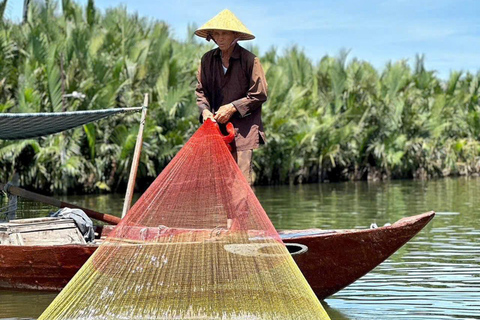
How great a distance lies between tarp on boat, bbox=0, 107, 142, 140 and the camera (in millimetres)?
6672

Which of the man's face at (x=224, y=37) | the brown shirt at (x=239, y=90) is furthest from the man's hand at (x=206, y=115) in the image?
the man's face at (x=224, y=37)

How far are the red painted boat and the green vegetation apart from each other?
10645 mm

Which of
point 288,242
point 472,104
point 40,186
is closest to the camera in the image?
point 288,242

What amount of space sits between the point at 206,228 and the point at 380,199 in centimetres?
1150

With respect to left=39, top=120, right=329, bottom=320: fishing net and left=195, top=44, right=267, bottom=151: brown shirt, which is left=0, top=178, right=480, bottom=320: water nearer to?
left=39, top=120, right=329, bottom=320: fishing net

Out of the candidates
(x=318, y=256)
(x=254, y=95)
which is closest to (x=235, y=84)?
(x=254, y=95)

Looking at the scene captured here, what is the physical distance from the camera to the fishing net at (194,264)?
4.94 meters

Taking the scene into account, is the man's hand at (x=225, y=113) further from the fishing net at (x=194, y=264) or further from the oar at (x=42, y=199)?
the oar at (x=42, y=199)

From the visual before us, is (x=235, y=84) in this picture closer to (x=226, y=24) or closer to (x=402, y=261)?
(x=226, y=24)

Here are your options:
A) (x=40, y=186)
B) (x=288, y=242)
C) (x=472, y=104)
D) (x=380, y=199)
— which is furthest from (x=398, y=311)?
(x=472, y=104)

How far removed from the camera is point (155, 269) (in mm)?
5117

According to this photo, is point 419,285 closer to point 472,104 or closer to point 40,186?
point 40,186

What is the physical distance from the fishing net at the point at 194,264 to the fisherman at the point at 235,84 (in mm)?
884

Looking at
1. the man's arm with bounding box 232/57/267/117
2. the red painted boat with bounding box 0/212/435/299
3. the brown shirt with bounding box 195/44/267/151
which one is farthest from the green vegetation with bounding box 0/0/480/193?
the man's arm with bounding box 232/57/267/117
